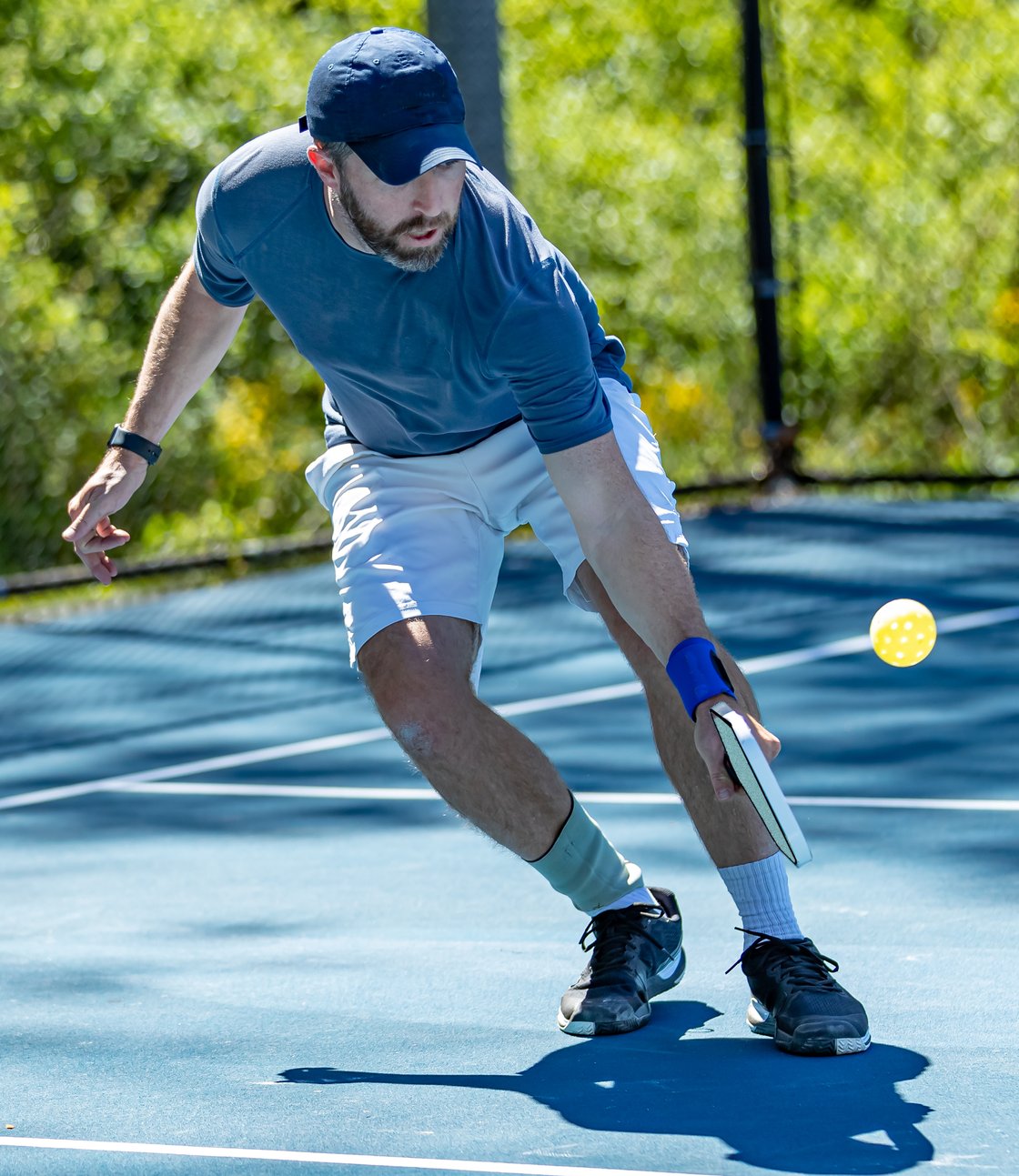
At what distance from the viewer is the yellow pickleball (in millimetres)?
4574

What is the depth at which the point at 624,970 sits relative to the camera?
341cm

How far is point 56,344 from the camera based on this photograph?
830cm

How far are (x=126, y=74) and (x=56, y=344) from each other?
149cm

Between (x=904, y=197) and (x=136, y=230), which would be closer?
(x=136, y=230)

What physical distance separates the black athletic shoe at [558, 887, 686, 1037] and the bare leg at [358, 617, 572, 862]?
21 cm

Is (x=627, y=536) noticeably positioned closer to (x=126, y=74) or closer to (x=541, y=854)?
(x=541, y=854)

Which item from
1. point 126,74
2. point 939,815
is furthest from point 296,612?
point 939,815

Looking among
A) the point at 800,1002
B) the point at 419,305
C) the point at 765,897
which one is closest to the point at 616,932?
the point at 765,897

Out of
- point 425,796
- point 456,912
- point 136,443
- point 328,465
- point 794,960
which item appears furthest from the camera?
point 425,796

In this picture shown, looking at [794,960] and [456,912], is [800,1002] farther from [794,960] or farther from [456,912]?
[456,912]

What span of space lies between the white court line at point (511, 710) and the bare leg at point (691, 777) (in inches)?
64.4

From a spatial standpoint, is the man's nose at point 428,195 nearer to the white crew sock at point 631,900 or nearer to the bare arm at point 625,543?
the bare arm at point 625,543

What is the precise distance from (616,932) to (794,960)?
1.15ft

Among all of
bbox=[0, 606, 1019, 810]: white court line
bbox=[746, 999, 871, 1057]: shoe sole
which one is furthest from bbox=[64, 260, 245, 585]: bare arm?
bbox=[0, 606, 1019, 810]: white court line
